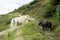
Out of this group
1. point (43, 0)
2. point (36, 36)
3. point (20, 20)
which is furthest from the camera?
point (43, 0)

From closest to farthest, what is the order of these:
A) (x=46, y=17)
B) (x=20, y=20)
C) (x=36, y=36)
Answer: (x=36, y=36), (x=20, y=20), (x=46, y=17)

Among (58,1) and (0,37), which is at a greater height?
(58,1)

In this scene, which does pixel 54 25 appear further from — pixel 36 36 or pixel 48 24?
pixel 36 36

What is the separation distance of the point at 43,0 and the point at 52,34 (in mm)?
29881

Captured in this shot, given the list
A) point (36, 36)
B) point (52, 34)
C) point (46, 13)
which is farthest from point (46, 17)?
point (36, 36)

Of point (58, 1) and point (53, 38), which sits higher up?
point (58, 1)

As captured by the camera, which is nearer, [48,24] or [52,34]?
[52,34]

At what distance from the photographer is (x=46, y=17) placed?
45562 mm

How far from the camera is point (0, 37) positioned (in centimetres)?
3219

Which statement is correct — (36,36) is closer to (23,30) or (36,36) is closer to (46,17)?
(23,30)

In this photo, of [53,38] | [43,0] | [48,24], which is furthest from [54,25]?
[43,0]

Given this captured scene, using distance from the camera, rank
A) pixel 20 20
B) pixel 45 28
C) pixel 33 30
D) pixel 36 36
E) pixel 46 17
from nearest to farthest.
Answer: pixel 36 36 → pixel 33 30 → pixel 45 28 → pixel 20 20 → pixel 46 17

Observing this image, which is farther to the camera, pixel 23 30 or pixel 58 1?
pixel 58 1

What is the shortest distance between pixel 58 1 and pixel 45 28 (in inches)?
468
